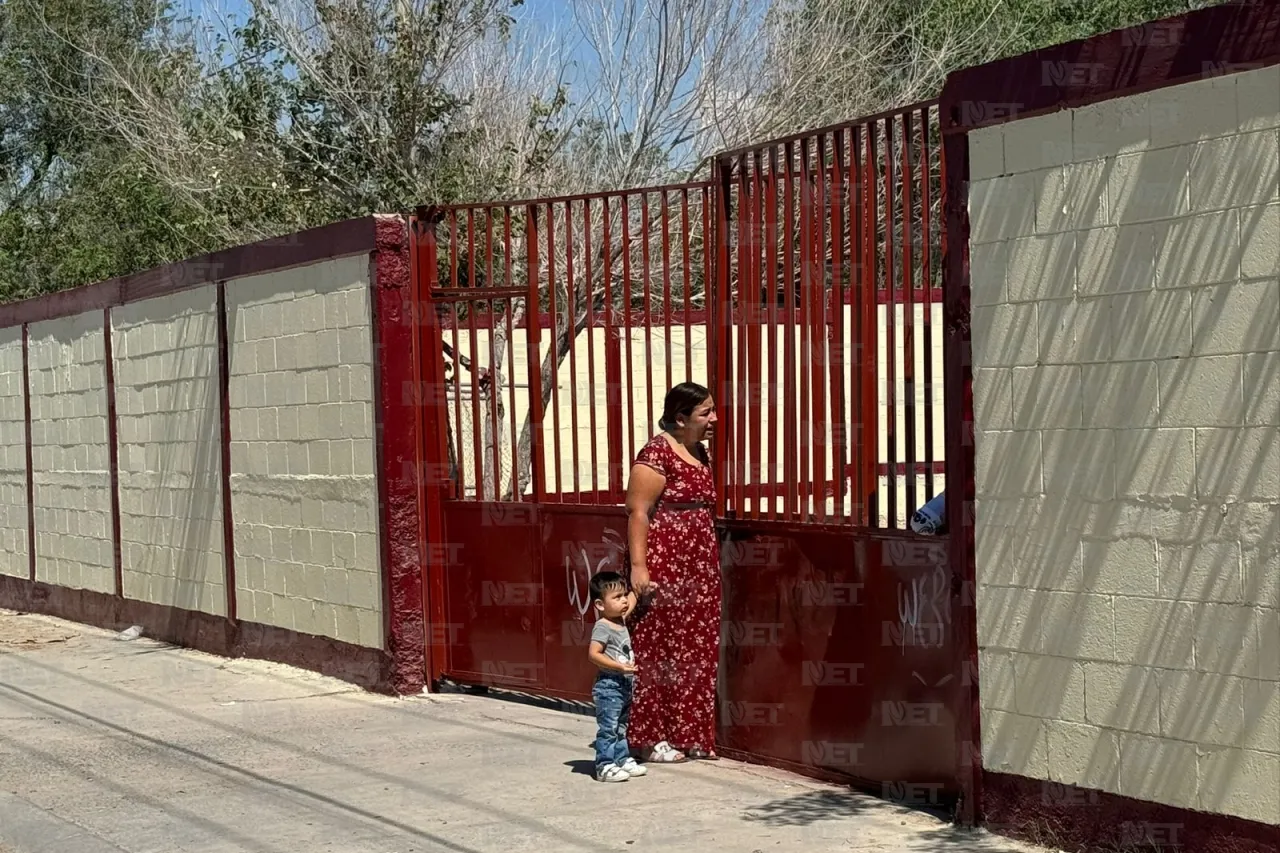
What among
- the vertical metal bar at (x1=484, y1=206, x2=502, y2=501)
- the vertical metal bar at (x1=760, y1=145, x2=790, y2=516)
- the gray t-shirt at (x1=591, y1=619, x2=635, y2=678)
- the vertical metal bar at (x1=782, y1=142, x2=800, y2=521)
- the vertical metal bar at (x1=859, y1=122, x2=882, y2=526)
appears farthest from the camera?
the vertical metal bar at (x1=484, y1=206, x2=502, y2=501)

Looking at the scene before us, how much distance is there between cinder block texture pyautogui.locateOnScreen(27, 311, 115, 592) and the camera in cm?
1351

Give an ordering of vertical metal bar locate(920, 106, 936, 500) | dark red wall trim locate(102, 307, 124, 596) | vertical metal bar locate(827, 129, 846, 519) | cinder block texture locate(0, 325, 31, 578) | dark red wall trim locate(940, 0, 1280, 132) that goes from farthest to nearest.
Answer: cinder block texture locate(0, 325, 31, 578)
dark red wall trim locate(102, 307, 124, 596)
vertical metal bar locate(827, 129, 846, 519)
vertical metal bar locate(920, 106, 936, 500)
dark red wall trim locate(940, 0, 1280, 132)

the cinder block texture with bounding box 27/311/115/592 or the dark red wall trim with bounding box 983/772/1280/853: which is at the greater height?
the cinder block texture with bounding box 27/311/115/592

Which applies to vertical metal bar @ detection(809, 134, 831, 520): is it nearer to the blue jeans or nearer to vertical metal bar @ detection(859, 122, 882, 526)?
vertical metal bar @ detection(859, 122, 882, 526)

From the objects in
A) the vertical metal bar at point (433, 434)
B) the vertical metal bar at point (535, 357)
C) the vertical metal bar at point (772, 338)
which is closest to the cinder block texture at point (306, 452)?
the vertical metal bar at point (433, 434)

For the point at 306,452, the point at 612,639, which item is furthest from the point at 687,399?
the point at 306,452

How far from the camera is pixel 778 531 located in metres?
7.00

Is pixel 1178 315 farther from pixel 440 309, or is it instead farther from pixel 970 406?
pixel 440 309

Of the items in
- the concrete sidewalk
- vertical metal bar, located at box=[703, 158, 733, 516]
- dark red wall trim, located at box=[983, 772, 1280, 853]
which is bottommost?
the concrete sidewalk

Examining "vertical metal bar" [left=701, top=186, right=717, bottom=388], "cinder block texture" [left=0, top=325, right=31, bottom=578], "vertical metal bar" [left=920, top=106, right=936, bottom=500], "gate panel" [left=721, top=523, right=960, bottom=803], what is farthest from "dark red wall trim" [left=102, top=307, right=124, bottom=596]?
"vertical metal bar" [left=920, top=106, right=936, bottom=500]

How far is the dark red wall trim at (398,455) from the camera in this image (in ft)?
30.6

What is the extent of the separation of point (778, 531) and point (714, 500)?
1.36 feet

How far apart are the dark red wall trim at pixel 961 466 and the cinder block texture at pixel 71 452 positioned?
29.8ft

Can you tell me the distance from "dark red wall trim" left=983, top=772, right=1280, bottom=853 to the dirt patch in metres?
9.30
